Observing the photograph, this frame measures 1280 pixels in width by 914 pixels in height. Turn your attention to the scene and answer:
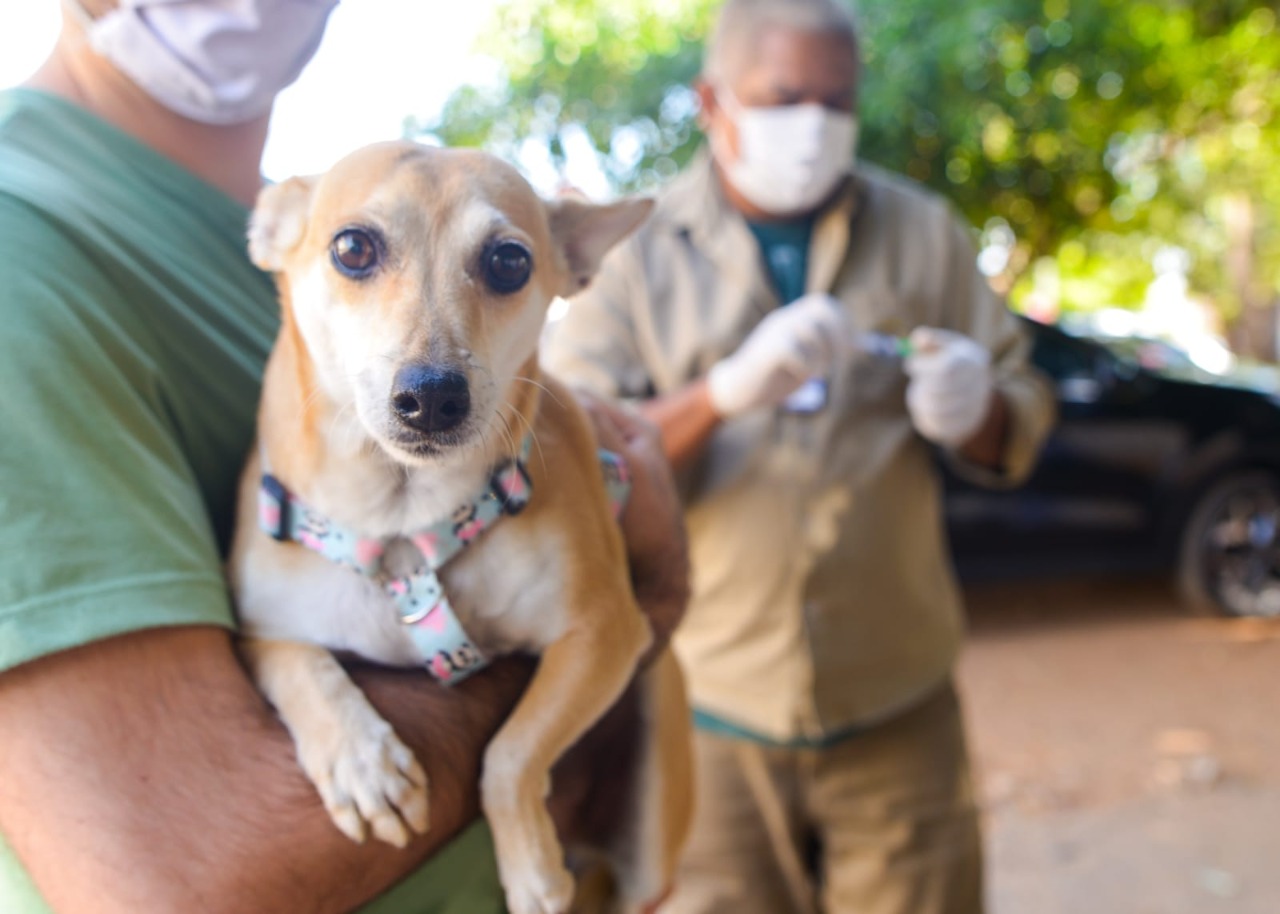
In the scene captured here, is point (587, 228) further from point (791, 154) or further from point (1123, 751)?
point (1123, 751)

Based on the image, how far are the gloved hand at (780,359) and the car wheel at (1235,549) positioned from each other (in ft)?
15.9

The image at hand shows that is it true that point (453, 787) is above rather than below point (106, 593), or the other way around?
below

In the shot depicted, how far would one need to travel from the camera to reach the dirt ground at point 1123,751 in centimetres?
367

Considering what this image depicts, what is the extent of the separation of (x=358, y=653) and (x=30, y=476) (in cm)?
45

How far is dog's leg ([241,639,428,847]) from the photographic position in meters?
1.06

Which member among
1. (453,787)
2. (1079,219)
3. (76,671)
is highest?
(76,671)

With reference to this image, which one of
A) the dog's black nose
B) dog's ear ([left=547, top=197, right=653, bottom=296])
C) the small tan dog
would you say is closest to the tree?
dog's ear ([left=547, top=197, right=653, bottom=296])

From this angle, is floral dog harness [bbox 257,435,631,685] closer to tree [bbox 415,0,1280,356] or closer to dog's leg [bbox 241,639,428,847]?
dog's leg [bbox 241,639,428,847]

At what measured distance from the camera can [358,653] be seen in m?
1.28

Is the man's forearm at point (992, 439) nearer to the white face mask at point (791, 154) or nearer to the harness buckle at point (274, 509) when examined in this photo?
the white face mask at point (791, 154)

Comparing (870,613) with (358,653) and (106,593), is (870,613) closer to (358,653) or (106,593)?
(358,653)

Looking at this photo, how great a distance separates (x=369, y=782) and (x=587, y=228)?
81cm

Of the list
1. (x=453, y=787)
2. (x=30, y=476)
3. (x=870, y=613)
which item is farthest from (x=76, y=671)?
(x=870, y=613)

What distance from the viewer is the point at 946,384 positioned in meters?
2.25
